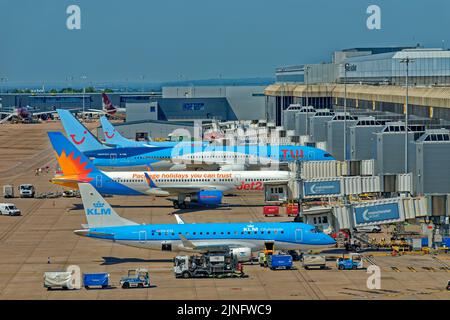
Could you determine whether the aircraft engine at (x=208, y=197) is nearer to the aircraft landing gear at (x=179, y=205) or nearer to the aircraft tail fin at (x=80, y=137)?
the aircraft landing gear at (x=179, y=205)

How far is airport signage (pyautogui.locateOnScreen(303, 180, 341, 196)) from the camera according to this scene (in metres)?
81.4

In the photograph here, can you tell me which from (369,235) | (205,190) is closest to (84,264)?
(369,235)

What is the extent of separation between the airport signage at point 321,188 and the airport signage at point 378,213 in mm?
15508

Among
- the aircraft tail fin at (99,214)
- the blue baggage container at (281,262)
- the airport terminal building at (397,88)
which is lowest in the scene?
the blue baggage container at (281,262)

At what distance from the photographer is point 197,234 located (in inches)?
2452

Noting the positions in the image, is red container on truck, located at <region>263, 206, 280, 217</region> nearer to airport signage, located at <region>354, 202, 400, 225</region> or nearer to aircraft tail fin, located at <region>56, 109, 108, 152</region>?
airport signage, located at <region>354, 202, 400, 225</region>

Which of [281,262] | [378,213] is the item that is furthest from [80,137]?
[281,262]

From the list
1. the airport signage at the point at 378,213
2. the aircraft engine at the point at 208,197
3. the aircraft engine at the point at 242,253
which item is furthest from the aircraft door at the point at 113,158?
the aircraft engine at the point at 242,253

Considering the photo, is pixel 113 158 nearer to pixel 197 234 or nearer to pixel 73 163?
pixel 73 163

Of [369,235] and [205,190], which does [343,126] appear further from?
[369,235]

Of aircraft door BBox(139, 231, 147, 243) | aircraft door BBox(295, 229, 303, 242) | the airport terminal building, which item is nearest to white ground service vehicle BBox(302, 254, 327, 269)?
aircraft door BBox(295, 229, 303, 242)

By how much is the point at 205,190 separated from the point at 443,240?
3404cm

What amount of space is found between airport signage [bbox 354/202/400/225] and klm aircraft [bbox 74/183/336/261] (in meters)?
3.50

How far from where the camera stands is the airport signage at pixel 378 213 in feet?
215
